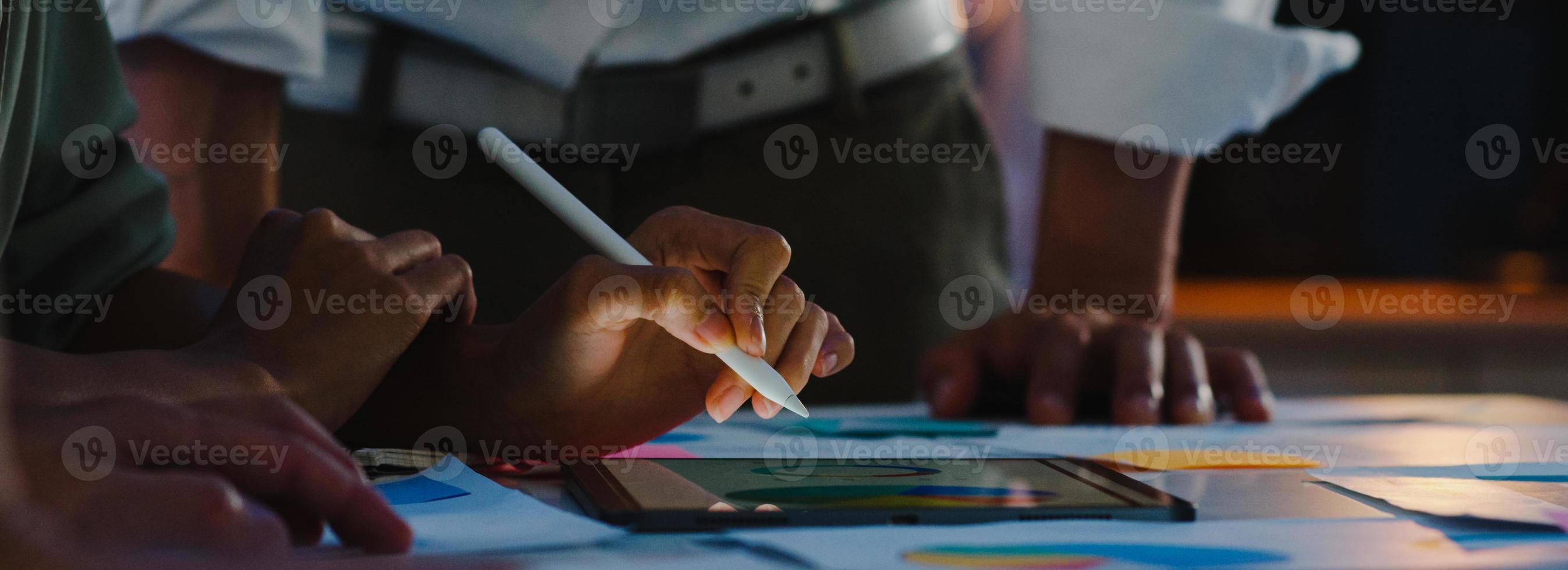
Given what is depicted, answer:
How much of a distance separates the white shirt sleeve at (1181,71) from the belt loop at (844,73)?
0.52 ft

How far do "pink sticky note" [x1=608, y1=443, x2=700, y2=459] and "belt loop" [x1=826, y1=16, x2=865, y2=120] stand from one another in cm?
36

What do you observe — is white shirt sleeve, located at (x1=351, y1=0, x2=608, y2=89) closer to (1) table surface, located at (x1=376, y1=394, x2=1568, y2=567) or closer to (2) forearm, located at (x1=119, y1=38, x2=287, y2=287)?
(2) forearm, located at (x1=119, y1=38, x2=287, y2=287)

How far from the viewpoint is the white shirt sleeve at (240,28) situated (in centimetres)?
72

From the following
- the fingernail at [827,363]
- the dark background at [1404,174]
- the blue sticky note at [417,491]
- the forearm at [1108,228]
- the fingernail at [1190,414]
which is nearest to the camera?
the blue sticky note at [417,491]

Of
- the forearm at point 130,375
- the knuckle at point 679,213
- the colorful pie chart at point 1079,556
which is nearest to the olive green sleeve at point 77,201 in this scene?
the forearm at point 130,375

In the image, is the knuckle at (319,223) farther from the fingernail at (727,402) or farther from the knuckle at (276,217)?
the fingernail at (727,402)

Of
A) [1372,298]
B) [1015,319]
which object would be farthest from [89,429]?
[1372,298]

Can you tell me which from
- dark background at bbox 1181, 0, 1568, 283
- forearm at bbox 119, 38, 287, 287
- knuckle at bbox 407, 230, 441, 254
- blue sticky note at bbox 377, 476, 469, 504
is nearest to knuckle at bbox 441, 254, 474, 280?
knuckle at bbox 407, 230, 441, 254

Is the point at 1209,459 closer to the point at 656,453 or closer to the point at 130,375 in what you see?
the point at 656,453

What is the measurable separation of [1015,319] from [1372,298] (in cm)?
193

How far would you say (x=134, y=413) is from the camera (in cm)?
32

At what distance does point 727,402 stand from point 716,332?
3 cm

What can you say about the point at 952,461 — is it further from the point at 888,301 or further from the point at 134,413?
the point at 888,301

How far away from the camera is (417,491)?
1.32ft
